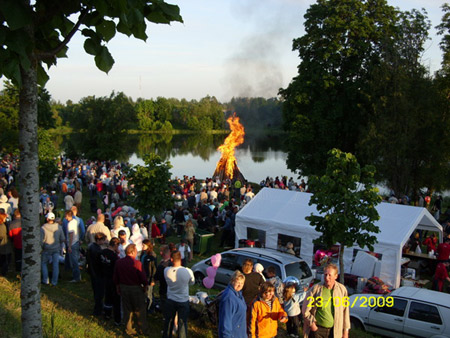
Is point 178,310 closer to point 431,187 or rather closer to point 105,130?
point 431,187

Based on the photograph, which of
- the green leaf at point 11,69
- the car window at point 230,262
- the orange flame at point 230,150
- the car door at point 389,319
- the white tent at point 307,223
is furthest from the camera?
the orange flame at point 230,150

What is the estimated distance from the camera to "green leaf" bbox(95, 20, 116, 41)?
3.12 m

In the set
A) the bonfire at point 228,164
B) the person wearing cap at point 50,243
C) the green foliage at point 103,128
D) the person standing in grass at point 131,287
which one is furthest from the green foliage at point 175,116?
the person standing in grass at point 131,287

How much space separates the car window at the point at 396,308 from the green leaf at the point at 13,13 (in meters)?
8.64

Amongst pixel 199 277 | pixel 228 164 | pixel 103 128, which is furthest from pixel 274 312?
pixel 103 128

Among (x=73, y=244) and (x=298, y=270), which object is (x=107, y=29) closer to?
(x=73, y=244)

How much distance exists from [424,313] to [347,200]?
304 centimetres

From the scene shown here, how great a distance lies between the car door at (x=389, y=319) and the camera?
8.53 meters

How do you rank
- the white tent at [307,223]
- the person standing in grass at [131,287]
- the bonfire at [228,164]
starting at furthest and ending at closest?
the bonfire at [228,164]
the white tent at [307,223]
the person standing in grass at [131,287]

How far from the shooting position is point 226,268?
35.0ft

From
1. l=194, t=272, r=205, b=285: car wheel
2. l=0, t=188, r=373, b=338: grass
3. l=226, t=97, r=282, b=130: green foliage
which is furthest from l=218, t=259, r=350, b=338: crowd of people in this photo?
l=226, t=97, r=282, b=130: green foliage

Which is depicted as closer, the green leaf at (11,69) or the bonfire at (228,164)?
the green leaf at (11,69)

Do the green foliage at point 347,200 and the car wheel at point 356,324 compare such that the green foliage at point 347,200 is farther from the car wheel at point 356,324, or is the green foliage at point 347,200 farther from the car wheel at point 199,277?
the car wheel at point 199,277

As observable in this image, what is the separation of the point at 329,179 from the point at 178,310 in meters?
5.73
